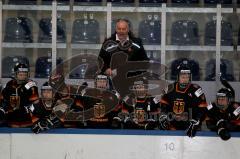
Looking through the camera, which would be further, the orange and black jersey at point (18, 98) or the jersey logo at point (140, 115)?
the orange and black jersey at point (18, 98)

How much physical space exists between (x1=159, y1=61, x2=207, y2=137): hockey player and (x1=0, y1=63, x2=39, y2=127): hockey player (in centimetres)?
114

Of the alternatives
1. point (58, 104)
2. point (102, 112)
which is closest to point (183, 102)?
point (102, 112)

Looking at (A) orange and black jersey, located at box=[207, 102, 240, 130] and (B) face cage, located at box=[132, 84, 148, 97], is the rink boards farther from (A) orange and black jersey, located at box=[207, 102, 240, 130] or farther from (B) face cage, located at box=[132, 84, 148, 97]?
(B) face cage, located at box=[132, 84, 148, 97]

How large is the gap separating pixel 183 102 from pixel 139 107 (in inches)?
14.6

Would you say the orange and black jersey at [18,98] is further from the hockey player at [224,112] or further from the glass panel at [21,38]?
the hockey player at [224,112]

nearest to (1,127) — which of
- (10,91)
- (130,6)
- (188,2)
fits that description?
(10,91)

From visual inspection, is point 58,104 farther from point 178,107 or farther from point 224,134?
point 224,134

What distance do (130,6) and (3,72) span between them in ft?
4.84

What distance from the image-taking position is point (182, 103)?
4.87 m

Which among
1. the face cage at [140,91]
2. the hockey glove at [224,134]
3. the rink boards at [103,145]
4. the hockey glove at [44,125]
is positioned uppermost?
the face cage at [140,91]

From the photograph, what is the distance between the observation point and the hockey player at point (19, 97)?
16.3 ft

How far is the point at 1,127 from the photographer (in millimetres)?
4441

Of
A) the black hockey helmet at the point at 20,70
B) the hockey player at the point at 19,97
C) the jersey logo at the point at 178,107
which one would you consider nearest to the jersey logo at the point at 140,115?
the jersey logo at the point at 178,107

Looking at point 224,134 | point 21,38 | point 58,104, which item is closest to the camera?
point 224,134
